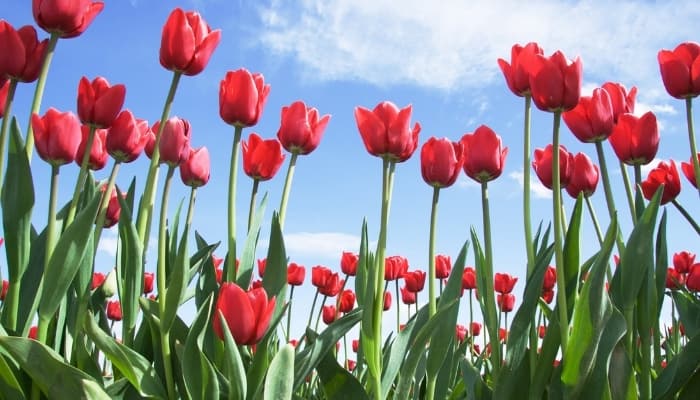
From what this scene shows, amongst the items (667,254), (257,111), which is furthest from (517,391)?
(257,111)

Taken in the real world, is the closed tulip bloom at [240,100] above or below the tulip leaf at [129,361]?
above

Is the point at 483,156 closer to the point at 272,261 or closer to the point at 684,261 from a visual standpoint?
the point at 272,261

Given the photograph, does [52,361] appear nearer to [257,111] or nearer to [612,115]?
[257,111]

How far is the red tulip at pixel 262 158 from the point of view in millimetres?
2846

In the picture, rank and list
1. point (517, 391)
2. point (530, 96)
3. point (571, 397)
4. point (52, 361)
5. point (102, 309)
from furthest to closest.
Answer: point (102, 309) < point (530, 96) < point (517, 391) < point (571, 397) < point (52, 361)

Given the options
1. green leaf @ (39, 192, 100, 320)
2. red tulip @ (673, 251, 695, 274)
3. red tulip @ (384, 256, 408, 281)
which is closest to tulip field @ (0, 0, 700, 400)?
green leaf @ (39, 192, 100, 320)

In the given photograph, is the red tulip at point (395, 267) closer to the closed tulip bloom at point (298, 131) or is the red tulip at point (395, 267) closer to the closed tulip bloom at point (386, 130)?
the closed tulip bloom at point (298, 131)

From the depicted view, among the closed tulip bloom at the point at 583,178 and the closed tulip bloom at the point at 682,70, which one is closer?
the closed tulip bloom at the point at 682,70

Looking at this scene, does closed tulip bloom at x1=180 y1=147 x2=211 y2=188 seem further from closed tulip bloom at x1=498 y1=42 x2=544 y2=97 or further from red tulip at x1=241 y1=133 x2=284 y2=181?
closed tulip bloom at x1=498 y1=42 x2=544 y2=97

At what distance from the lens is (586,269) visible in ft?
9.85

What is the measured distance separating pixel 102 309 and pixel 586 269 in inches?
83.1

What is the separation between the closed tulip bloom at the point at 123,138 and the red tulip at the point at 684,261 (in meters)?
4.81

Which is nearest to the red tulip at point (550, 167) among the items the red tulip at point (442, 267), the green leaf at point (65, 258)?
the green leaf at point (65, 258)

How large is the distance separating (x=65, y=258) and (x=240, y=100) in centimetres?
84
